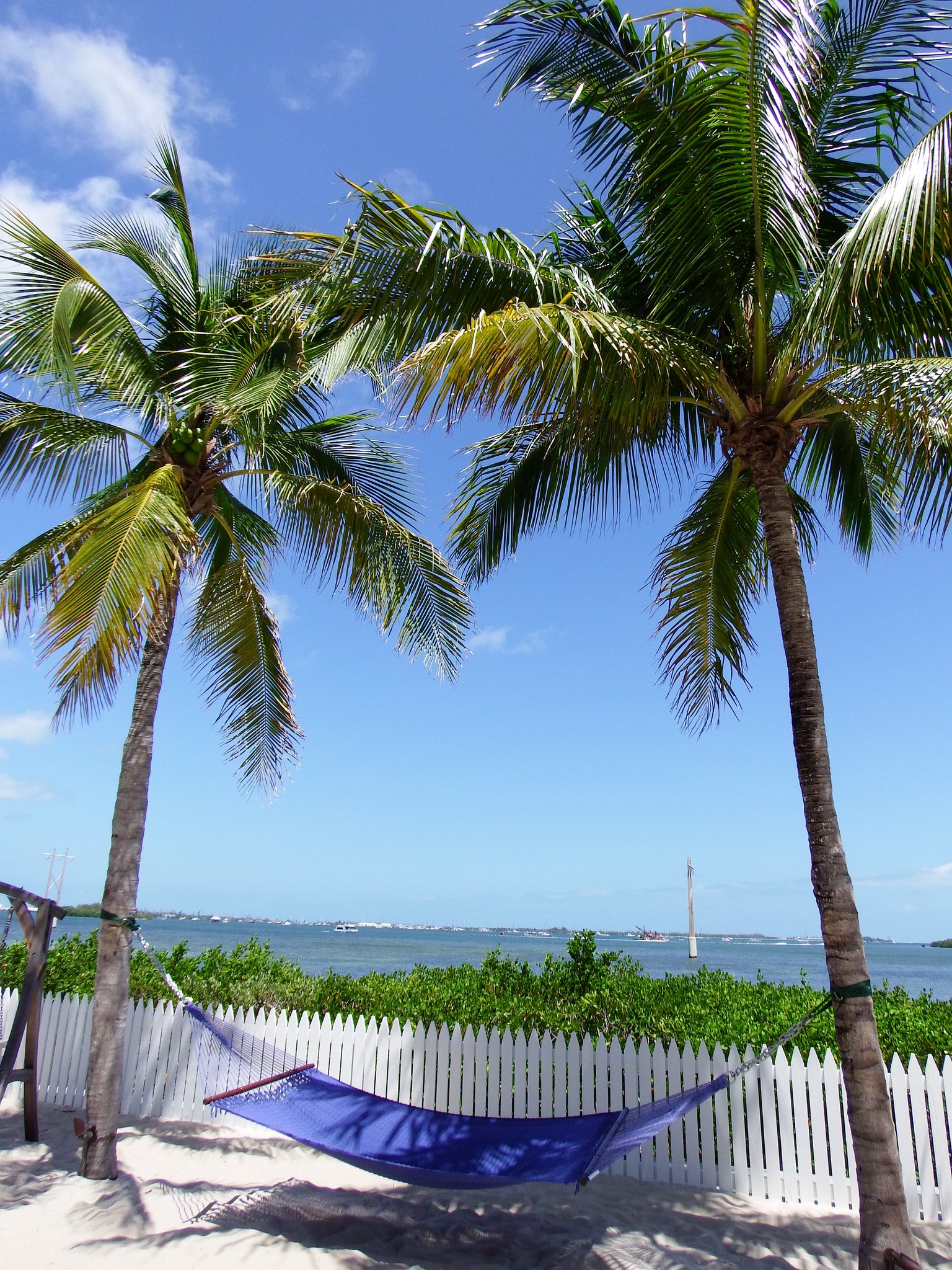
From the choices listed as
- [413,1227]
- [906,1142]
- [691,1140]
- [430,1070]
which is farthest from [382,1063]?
[906,1142]

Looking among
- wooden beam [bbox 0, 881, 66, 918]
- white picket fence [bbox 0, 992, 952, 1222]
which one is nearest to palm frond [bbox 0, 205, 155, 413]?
wooden beam [bbox 0, 881, 66, 918]

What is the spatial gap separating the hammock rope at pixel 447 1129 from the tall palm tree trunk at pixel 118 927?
1.54ft

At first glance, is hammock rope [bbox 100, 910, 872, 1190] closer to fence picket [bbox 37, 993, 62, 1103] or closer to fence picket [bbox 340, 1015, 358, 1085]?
fence picket [bbox 340, 1015, 358, 1085]

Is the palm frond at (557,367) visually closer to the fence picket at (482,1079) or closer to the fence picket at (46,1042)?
the fence picket at (482,1079)

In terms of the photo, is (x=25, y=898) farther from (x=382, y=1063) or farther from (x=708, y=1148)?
(x=708, y=1148)

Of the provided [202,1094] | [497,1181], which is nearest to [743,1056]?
[497,1181]

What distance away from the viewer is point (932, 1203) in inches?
184

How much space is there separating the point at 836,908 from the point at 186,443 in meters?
4.96

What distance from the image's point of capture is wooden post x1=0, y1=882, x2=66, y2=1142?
5203 mm

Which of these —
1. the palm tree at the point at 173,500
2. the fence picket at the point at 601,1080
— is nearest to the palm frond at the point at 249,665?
the palm tree at the point at 173,500

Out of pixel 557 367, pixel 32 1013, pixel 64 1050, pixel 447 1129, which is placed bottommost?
pixel 64 1050

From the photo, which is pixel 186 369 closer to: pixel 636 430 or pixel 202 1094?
pixel 636 430

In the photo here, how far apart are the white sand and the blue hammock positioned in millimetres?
398

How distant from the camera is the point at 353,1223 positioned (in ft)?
14.3
